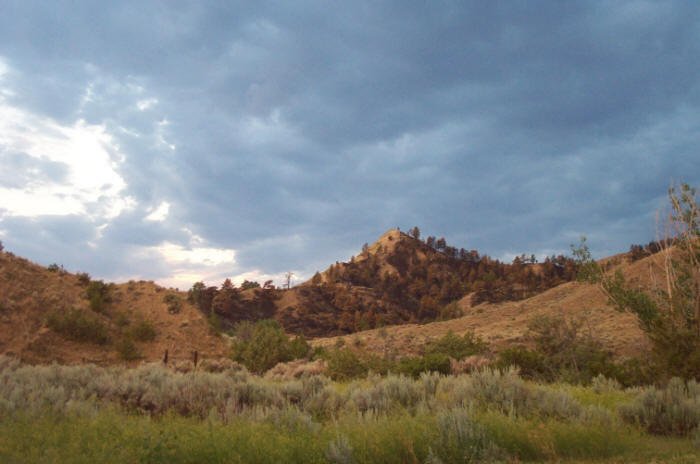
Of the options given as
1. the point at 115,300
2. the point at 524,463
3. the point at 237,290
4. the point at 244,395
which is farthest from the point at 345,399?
the point at 237,290

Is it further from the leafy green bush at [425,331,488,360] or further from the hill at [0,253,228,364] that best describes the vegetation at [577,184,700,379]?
the hill at [0,253,228,364]

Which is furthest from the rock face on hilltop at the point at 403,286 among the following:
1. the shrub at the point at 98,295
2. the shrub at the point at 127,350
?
the shrub at the point at 127,350

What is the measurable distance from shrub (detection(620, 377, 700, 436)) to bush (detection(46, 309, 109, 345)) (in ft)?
96.5

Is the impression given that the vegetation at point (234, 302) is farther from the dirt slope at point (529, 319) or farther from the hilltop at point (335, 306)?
the dirt slope at point (529, 319)

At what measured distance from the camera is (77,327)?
102 feet

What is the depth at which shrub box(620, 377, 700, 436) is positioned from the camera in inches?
386

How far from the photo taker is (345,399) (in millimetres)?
11531

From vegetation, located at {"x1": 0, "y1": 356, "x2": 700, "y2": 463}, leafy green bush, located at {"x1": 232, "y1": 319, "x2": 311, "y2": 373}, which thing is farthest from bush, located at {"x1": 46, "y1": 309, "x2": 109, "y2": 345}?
vegetation, located at {"x1": 0, "y1": 356, "x2": 700, "y2": 463}

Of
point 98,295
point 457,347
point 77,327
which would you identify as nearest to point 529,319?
point 457,347

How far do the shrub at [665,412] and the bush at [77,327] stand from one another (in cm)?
2940

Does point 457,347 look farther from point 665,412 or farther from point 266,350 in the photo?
point 665,412

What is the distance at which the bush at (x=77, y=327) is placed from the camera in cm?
3083

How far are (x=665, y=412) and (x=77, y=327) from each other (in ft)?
100

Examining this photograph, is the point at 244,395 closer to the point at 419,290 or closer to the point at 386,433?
the point at 386,433
